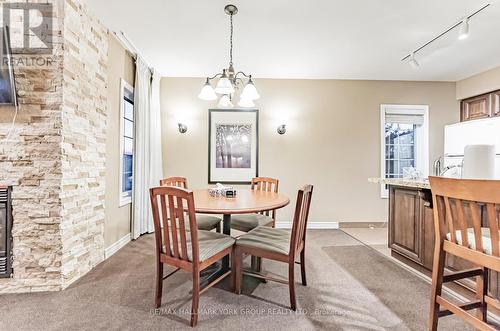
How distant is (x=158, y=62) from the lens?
3584 millimetres

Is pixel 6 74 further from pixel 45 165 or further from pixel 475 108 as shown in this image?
pixel 475 108

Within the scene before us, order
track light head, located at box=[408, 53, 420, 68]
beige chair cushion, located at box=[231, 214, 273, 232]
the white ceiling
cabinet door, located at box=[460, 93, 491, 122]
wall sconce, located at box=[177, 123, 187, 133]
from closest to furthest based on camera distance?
1. the white ceiling
2. beige chair cushion, located at box=[231, 214, 273, 232]
3. track light head, located at box=[408, 53, 420, 68]
4. cabinet door, located at box=[460, 93, 491, 122]
5. wall sconce, located at box=[177, 123, 187, 133]

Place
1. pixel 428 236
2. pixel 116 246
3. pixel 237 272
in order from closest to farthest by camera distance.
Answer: pixel 237 272 → pixel 428 236 → pixel 116 246

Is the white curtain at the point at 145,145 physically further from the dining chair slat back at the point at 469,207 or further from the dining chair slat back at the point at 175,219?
the dining chair slat back at the point at 469,207

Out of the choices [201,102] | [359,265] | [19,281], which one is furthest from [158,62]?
[359,265]

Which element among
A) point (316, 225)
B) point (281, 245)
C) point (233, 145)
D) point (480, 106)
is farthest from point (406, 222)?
point (480, 106)

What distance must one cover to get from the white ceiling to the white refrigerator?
35.5 inches

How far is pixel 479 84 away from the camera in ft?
13.0

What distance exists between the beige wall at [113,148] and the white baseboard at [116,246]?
4 cm

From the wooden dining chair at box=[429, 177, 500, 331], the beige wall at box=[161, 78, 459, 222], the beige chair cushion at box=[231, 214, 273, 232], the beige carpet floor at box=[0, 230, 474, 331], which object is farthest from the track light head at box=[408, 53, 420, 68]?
the beige chair cushion at box=[231, 214, 273, 232]

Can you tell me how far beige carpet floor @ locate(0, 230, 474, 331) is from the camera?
1.64 m

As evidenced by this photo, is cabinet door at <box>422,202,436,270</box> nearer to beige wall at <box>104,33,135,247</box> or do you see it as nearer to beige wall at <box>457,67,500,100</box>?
beige wall at <box>457,67,500,100</box>

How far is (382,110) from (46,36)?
15.1 feet

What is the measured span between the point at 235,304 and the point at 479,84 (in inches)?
196
